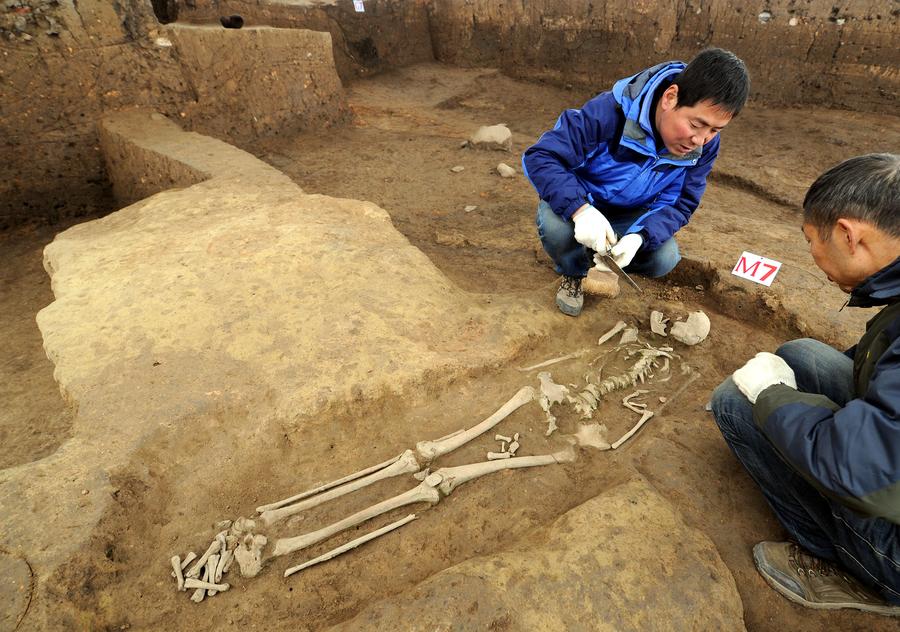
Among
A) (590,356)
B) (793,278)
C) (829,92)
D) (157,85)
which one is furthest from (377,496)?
(829,92)

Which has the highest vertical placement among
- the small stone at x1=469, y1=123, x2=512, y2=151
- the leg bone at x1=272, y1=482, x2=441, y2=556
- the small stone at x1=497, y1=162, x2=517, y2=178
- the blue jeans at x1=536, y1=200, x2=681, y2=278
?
the blue jeans at x1=536, y1=200, x2=681, y2=278

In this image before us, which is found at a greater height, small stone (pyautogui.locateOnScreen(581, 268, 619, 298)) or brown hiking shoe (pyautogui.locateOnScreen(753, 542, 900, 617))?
small stone (pyautogui.locateOnScreen(581, 268, 619, 298))

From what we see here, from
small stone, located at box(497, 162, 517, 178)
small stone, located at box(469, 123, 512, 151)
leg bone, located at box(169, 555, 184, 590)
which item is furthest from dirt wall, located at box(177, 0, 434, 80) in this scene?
leg bone, located at box(169, 555, 184, 590)

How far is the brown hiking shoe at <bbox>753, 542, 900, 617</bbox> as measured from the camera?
61.5 inches

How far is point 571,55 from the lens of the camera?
24.2 feet

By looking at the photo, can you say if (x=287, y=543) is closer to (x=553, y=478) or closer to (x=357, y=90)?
(x=553, y=478)

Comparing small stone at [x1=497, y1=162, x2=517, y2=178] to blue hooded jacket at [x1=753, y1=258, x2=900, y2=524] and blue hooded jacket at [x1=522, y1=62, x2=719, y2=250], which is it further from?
blue hooded jacket at [x1=753, y1=258, x2=900, y2=524]

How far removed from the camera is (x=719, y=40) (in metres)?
6.09

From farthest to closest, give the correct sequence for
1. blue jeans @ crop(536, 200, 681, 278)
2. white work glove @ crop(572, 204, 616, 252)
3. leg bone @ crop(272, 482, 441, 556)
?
1. blue jeans @ crop(536, 200, 681, 278)
2. white work glove @ crop(572, 204, 616, 252)
3. leg bone @ crop(272, 482, 441, 556)

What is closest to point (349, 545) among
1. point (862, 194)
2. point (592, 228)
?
point (592, 228)

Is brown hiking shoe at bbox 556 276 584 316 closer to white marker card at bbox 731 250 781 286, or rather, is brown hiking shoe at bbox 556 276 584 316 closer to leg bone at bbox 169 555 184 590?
white marker card at bbox 731 250 781 286

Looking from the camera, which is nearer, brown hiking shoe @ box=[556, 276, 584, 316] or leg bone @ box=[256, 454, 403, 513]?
leg bone @ box=[256, 454, 403, 513]

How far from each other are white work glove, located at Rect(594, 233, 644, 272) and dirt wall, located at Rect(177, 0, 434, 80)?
6220 millimetres

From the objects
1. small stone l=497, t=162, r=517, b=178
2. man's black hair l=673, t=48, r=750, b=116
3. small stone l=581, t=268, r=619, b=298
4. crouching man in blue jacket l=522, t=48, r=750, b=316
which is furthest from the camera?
small stone l=497, t=162, r=517, b=178
